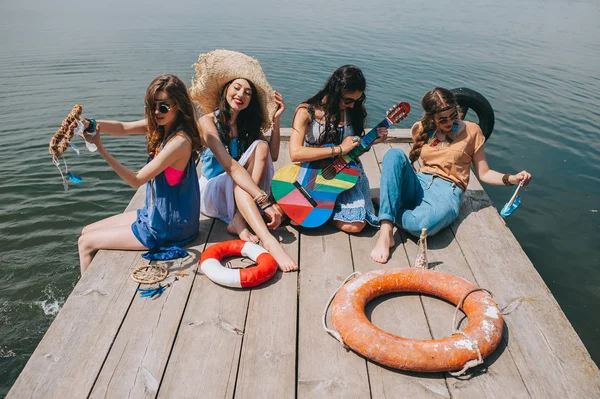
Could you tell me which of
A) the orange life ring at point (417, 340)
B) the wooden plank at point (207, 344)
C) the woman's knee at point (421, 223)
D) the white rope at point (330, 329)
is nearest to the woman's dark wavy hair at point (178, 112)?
the wooden plank at point (207, 344)

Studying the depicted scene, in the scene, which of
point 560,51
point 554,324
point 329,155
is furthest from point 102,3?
point 554,324

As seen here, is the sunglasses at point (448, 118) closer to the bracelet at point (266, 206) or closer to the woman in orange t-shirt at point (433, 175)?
the woman in orange t-shirt at point (433, 175)

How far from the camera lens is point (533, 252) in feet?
17.8

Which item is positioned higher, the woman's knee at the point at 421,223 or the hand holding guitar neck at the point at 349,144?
the hand holding guitar neck at the point at 349,144

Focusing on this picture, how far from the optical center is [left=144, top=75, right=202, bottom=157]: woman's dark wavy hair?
3.23m

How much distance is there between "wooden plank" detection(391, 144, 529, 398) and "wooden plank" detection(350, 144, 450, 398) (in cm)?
6

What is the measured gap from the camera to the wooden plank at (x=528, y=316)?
104 inches

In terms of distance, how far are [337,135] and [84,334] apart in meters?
2.48

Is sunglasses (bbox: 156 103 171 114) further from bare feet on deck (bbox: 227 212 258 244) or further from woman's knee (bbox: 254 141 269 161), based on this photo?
bare feet on deck (bbox: 227 212 258 244)

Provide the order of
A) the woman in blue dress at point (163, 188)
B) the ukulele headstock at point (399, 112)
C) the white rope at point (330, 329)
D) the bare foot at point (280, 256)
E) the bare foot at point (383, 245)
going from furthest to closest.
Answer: the ukulele headstock at point (399, 112)
the bare foot at point (383, 245)
the bare foot at point (280, 256)
the woman in blue dress at point (163, 188)
the white rope at point (330, 329)

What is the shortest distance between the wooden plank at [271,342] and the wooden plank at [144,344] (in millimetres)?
460

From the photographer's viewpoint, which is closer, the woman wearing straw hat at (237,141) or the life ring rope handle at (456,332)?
the life ring rope handle at (456,332)

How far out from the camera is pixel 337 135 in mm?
4129

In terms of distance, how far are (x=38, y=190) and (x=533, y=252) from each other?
6.13 metres
